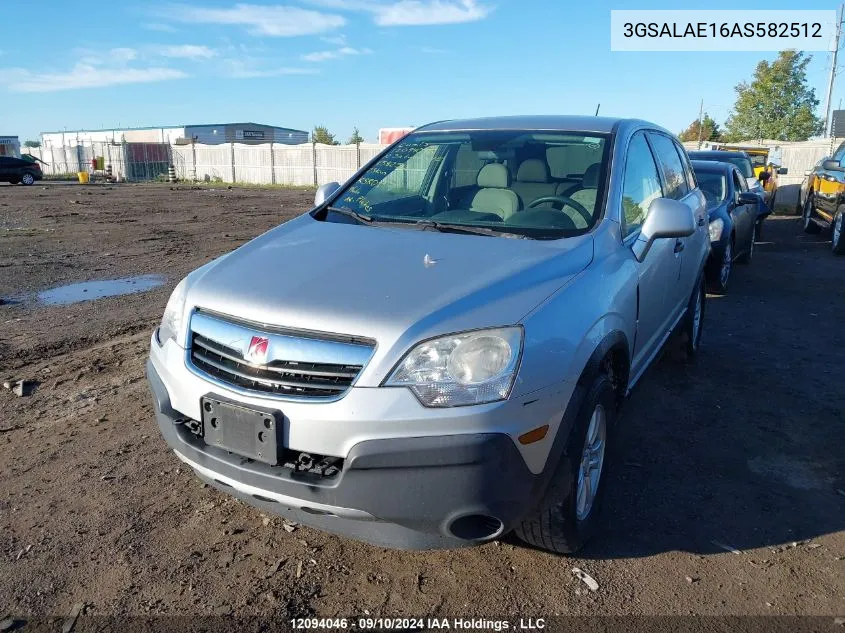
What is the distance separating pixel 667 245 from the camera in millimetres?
4020

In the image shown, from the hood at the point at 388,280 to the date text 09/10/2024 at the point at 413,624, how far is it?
3.54 feet

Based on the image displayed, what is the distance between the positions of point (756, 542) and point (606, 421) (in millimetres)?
903

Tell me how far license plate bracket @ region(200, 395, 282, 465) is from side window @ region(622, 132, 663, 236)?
6.55 ft

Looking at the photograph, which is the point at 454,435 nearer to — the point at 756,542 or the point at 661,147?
the point at 756,542

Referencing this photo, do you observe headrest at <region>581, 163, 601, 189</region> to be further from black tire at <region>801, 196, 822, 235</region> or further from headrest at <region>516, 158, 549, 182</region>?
black tire at <region>801, 196, 822, 235</region>

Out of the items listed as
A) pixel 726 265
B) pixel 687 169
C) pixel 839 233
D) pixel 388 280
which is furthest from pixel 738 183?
pixel 388 280

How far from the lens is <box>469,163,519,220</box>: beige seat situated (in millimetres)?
3512

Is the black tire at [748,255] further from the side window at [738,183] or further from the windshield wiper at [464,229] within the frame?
the windshield wiper at [464,229]

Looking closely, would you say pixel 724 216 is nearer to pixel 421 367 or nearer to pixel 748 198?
pixel 748 198

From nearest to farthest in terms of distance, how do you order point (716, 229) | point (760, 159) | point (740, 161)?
1. point (716, 229)
2. point (740, 161)
3. point (760, 159)

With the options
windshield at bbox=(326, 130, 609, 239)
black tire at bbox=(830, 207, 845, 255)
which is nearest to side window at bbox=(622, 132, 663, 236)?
windshield at bbox=(326, 130, 609, 239)

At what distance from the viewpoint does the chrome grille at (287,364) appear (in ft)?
7.62

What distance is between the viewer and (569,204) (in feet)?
11.2

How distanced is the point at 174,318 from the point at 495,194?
1.76 meters
